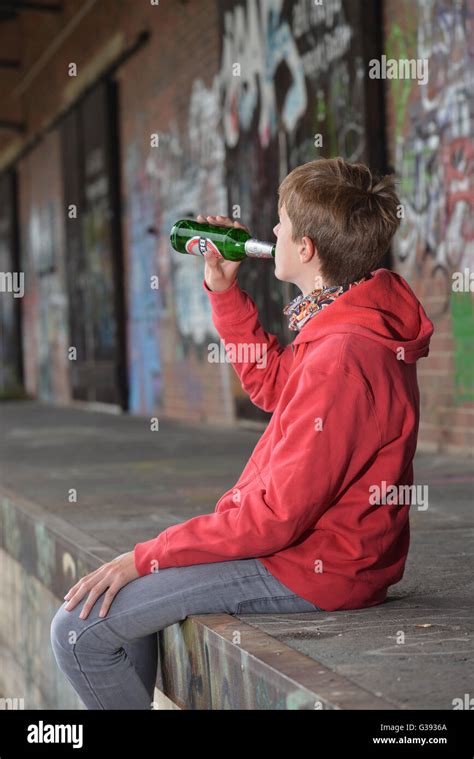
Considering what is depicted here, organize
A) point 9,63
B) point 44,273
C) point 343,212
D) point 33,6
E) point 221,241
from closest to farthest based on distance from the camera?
point 343,212
point 221,241
point 33,6
point 44,273
point 9,63

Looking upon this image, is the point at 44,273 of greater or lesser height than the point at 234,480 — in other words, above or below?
above

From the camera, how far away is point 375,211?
2711 millimetres

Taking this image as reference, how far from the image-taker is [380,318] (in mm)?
2709

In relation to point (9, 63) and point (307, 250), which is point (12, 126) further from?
point (307, 250)

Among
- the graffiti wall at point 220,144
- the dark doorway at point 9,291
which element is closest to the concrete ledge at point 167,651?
the graffiti wall at point 220,144

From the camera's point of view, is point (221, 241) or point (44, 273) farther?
point (44, 273)

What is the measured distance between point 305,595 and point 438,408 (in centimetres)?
463

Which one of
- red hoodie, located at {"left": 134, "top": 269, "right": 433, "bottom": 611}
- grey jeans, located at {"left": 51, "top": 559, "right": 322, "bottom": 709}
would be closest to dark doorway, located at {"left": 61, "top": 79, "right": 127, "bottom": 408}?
grey jeans, located at {"left": 51, "top": 559, "right": 322, "bottom": 709}

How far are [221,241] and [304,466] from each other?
867 mm

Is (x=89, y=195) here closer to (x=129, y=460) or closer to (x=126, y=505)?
(x=129, y=460)

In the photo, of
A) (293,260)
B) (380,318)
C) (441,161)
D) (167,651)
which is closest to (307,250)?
(293,260)

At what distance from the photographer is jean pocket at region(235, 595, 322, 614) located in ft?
9.56

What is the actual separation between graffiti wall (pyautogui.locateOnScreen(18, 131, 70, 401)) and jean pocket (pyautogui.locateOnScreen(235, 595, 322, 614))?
16073 millimetres

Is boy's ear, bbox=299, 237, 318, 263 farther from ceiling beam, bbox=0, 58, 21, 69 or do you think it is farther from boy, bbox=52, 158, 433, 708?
ceiling beam, bbox=0, 58, 21, 69
